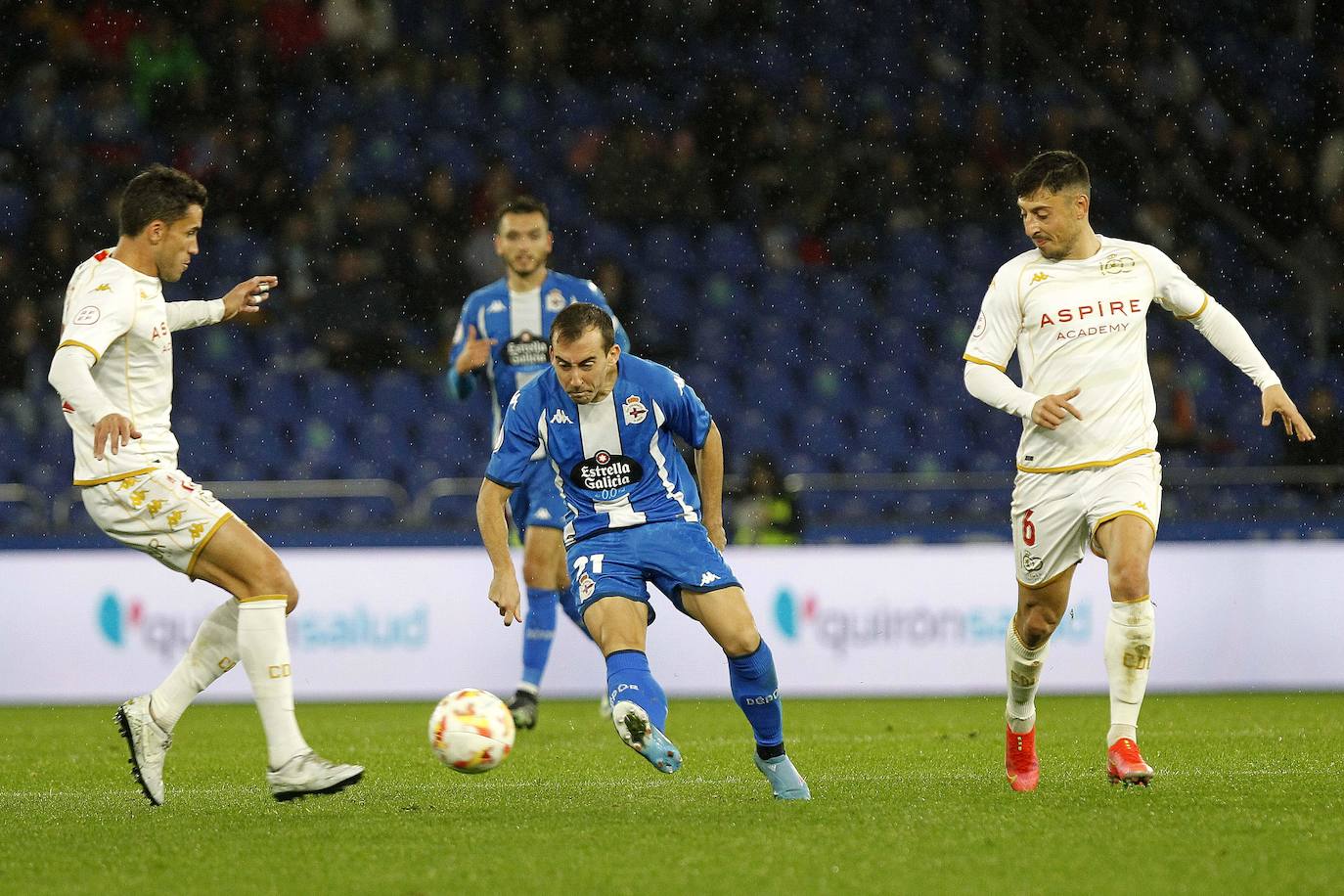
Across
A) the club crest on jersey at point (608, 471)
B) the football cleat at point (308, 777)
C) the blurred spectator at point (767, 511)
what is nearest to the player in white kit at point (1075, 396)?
the club crest on jersey at point (608, 471)

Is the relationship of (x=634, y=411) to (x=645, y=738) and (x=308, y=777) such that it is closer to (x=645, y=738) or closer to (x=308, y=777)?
(x=645, y=738)

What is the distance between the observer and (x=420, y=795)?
602cm

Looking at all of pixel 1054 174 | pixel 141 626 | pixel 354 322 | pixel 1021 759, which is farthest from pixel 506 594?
pixel 354 322

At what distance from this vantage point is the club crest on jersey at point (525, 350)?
8.77 metres

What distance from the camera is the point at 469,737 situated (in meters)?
5.35

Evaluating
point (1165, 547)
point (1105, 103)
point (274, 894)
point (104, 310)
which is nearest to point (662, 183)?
point (1105, 103)

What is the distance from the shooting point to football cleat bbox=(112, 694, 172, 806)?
577 cm

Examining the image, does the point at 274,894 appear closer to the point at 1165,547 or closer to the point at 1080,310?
the point at 1080,310

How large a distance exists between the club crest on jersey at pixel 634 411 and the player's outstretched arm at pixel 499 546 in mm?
485

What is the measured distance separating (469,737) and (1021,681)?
2.03 m

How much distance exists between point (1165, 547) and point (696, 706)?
332 cm

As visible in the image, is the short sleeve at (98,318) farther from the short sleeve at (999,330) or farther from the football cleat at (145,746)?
the short sleeve at (999,330)

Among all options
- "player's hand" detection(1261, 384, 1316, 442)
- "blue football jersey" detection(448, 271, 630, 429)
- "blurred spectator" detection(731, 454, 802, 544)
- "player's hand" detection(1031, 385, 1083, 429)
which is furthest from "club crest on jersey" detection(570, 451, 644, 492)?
"blurred spectator" detection(731, 454, 802, 544)

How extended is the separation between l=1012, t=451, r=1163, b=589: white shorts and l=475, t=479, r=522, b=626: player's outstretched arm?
1855 millimetres
